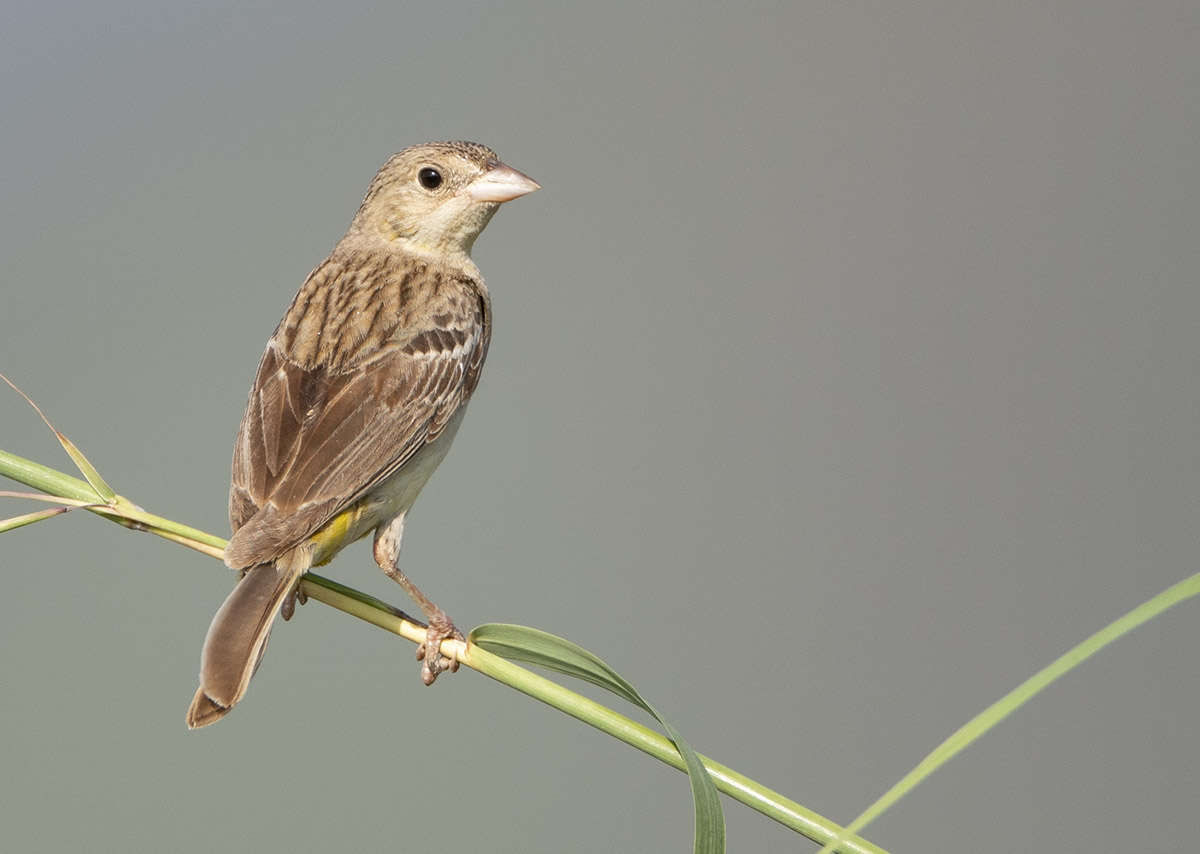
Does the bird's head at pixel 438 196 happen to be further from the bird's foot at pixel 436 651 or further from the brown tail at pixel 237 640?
the brown tail at pixel 237 640

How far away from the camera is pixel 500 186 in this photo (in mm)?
3502

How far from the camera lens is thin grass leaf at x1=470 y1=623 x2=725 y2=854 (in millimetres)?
1679

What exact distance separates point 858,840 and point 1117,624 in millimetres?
582

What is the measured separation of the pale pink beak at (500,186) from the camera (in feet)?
11.3

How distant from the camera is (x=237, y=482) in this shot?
286cm

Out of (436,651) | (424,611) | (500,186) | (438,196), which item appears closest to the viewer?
(436,651)

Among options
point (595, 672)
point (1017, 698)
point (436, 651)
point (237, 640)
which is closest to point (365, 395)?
point (436, 651)

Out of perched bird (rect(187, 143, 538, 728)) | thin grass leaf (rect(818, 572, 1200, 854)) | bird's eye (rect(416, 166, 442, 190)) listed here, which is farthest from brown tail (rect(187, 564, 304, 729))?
bird's eye (rect(416, 166, 442, 190))

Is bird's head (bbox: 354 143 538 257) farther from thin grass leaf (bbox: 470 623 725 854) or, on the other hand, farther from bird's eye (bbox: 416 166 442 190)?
thin grass leaf (bbox: 470 623 725 854)

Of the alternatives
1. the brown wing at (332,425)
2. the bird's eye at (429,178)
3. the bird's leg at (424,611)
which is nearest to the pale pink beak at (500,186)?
the bird's eye at (429,178)

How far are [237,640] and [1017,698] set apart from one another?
1.55 m

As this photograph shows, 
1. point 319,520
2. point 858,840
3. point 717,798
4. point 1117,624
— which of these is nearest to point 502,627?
point 717,798

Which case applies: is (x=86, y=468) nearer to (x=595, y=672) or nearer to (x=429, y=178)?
(x=595, y=672)

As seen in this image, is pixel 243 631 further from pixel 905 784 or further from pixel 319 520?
pixel 905 784
